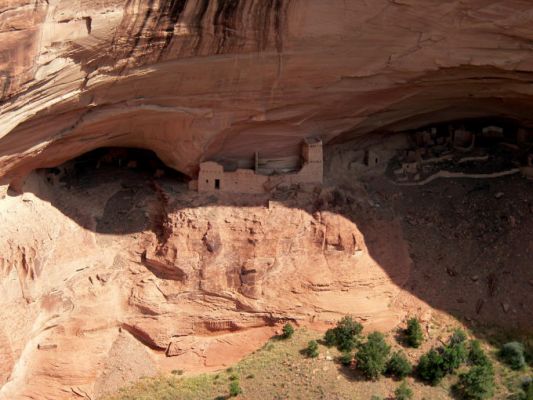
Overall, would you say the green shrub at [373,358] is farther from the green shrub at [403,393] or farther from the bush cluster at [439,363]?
the bush cluster at [439,363]

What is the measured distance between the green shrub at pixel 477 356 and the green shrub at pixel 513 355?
1.59ft

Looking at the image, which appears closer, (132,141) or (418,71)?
(418,71)

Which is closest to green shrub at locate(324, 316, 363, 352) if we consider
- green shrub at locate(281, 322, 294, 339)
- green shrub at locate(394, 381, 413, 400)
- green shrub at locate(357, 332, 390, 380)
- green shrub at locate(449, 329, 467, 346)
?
green shrub at locate(357, 332, 390, 380)

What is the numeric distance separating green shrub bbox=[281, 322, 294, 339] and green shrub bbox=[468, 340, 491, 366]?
429 cm

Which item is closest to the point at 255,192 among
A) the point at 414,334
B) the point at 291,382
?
the point at 291,382

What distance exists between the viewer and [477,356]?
17.6 metres

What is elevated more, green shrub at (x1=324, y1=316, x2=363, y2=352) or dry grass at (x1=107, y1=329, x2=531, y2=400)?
green shrub at (x1=324, y1=316, x2=363, y2=352)

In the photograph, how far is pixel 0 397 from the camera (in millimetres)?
16578

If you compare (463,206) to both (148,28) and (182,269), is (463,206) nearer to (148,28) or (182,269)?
(182,269)

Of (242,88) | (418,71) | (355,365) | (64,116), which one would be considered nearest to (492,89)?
(418,71)

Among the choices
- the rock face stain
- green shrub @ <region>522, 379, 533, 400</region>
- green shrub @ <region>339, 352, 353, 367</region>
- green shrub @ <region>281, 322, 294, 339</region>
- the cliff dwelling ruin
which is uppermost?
the rock face stain

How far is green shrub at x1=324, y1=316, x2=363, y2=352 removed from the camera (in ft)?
58.6

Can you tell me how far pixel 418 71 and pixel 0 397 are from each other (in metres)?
12.3

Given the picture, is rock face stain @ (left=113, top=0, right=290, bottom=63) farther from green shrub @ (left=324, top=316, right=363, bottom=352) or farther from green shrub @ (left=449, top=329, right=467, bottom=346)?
green shrub @ (left=449, top=329, right=467, bottom=346)
